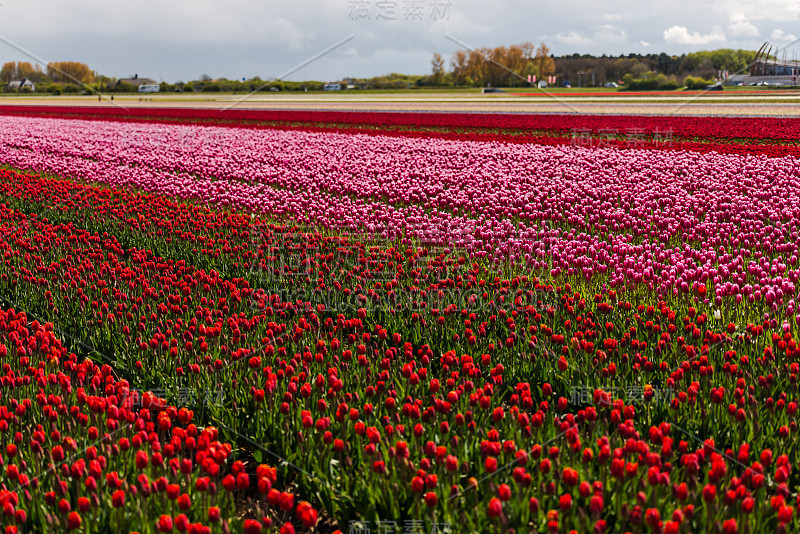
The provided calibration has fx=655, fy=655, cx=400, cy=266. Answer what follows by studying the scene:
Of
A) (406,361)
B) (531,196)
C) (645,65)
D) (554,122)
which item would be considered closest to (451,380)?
(406,361)

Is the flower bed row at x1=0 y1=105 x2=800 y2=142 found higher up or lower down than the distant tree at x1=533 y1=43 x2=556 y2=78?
lower down

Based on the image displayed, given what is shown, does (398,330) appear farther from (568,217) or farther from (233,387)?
(568,217)

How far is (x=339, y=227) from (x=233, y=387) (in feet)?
20.1

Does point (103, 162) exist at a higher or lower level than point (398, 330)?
higher

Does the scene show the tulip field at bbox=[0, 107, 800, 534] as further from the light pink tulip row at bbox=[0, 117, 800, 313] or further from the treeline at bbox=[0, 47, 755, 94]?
the treeline at bbox=[0, 47, 755, 94]

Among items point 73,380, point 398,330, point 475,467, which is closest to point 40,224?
point 73,380

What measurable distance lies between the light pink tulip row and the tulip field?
88mm

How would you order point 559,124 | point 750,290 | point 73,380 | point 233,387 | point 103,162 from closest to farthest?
1. point 233,387
2. point 73,380
3. point 750,290
4. point 103,162
5. point 559,124

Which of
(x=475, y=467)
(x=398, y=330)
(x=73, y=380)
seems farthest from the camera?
(x=398, y=330)

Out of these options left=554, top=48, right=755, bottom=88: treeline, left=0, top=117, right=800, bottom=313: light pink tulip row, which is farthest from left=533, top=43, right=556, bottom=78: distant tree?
left=0, top=117, right=800, bottom=313: light pink tulip row

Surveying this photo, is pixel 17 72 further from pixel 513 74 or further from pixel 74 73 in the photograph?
pixel 513 74

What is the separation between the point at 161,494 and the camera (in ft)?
10.9

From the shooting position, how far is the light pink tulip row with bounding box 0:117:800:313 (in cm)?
802

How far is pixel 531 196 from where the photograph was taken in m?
12.6
